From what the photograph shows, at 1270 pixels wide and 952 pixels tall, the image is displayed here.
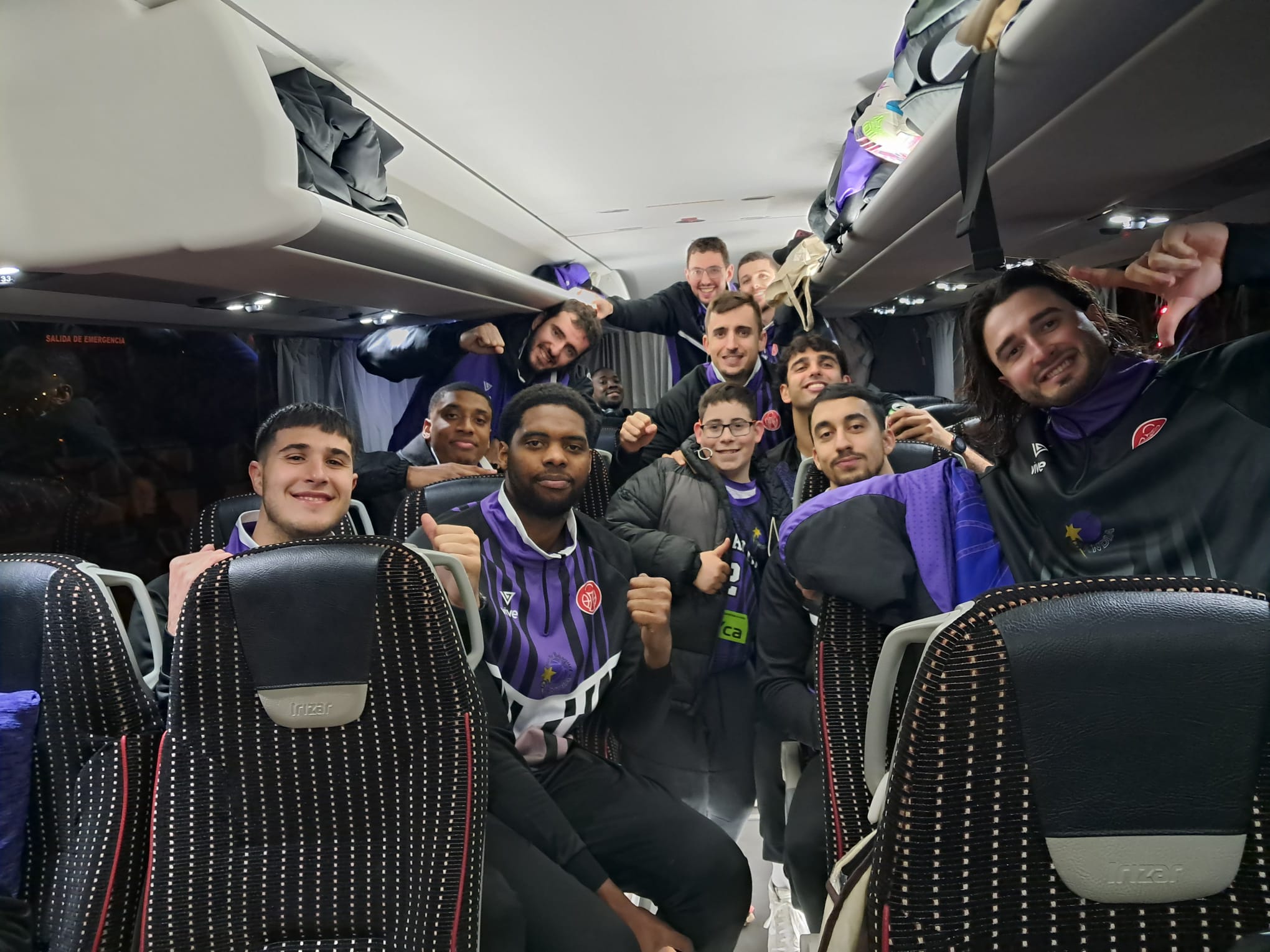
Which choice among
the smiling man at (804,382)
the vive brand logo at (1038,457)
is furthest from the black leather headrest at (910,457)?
the vive brand logo at (1038,457)

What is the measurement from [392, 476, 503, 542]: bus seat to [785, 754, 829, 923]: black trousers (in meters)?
1.25

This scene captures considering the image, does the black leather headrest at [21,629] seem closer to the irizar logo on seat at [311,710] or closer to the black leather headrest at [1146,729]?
the irizar logo on seat at [311,710]

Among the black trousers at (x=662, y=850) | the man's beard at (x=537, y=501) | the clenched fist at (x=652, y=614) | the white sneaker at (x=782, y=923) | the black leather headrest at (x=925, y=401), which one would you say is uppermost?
the black leather headrest at (x=925, y=401)

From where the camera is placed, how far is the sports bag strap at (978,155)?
3.93 feet

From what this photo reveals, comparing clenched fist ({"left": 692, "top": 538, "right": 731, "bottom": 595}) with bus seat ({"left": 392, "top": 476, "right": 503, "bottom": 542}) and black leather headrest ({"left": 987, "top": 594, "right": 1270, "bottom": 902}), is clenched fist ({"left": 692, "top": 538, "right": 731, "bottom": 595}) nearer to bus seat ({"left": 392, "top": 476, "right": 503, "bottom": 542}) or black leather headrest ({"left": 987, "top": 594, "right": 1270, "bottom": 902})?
bus seat ({"left": 392, "top": 476, "right": 503, "bottom": 542})

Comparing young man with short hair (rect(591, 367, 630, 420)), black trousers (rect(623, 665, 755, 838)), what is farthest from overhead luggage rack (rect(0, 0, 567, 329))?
young man with short hair (rect(591, 367, 630, 420))

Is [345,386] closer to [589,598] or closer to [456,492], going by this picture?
[456,492]

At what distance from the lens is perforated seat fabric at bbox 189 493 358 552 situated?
257cm

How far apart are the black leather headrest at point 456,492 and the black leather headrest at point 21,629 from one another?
42.1 inches

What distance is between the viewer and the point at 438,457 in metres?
3.02

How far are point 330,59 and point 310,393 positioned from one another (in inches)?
64.8

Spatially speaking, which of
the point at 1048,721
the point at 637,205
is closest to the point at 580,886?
the point at 1048,721

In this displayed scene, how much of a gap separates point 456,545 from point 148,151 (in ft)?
3.97

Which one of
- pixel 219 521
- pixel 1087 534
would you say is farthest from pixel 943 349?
pixel 219 521
